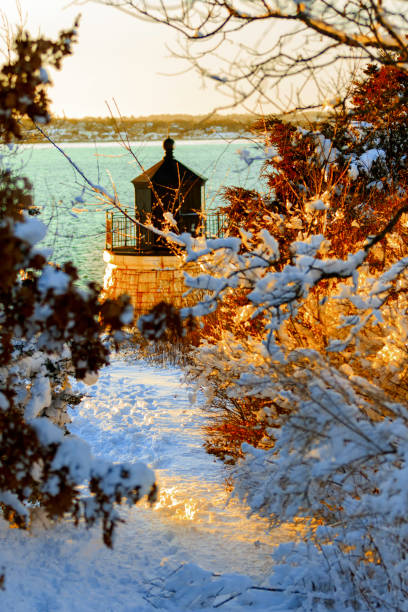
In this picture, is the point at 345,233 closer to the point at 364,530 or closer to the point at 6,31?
the point at 6,31

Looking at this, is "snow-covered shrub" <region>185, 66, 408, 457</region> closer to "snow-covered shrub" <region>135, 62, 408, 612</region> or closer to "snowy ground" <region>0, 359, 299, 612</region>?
"snow-covered shrub" <region>135, 62, 408, 612</region>

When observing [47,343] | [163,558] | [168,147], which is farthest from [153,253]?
[47,343]

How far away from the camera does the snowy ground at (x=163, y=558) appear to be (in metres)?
4.96

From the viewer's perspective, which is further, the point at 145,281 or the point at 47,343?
the point at 145,281

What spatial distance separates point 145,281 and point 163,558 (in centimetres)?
1115

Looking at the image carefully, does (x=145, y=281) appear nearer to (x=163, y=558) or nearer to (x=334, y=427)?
(x=163, y=558)

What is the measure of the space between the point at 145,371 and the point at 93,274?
2300cm

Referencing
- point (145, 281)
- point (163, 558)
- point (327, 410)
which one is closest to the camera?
point (327, 410)

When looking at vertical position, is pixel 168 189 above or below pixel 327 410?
above

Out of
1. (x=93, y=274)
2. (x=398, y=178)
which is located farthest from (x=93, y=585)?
(x=93, y=274)

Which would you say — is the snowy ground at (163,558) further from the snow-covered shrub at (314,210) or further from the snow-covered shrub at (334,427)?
the snow-covered shrub at (314,210)

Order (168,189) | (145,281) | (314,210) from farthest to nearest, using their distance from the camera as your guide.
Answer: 1. (168,189)
2. (145,281)
3. (314,210)

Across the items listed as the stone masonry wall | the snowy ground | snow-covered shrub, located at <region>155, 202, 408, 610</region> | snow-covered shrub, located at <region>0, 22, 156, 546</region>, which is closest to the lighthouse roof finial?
the stone masonry wall

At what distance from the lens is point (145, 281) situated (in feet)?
53.9
